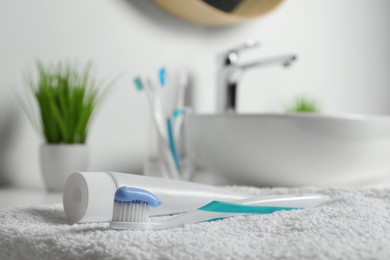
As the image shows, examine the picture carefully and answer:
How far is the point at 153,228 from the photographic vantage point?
462 millimetres

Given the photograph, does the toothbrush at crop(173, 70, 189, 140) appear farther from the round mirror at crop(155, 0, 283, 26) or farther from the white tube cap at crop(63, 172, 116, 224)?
the white tube cap at crop(63, 172, 116, 224)

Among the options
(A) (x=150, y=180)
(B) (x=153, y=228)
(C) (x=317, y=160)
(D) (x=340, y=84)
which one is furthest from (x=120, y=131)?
(D) (x=340, y=84)

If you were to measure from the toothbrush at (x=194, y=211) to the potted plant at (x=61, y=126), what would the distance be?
1.33ft

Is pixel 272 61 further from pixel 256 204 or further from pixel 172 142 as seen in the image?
pixel 256 204

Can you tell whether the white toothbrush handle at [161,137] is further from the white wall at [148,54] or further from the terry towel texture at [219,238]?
the terry towel texture at [219,238]

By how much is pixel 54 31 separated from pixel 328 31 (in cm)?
98

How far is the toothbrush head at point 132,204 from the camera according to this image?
441 mm

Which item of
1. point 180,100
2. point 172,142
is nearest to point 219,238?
point 172,142

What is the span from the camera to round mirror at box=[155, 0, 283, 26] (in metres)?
1.20

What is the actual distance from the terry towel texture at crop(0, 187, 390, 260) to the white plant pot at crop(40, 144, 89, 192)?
29cm

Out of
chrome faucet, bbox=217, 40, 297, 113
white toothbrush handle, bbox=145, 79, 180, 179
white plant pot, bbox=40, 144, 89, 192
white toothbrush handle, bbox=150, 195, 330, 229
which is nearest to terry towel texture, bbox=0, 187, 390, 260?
white toothbrush handle, bbox=150, 195, 330, 229

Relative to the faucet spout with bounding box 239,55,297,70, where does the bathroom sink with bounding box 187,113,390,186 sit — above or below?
below

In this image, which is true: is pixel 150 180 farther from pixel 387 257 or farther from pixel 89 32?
pixel 89 32

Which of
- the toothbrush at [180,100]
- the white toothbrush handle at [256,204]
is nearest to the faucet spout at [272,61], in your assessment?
the toothbrush at [180,100]
